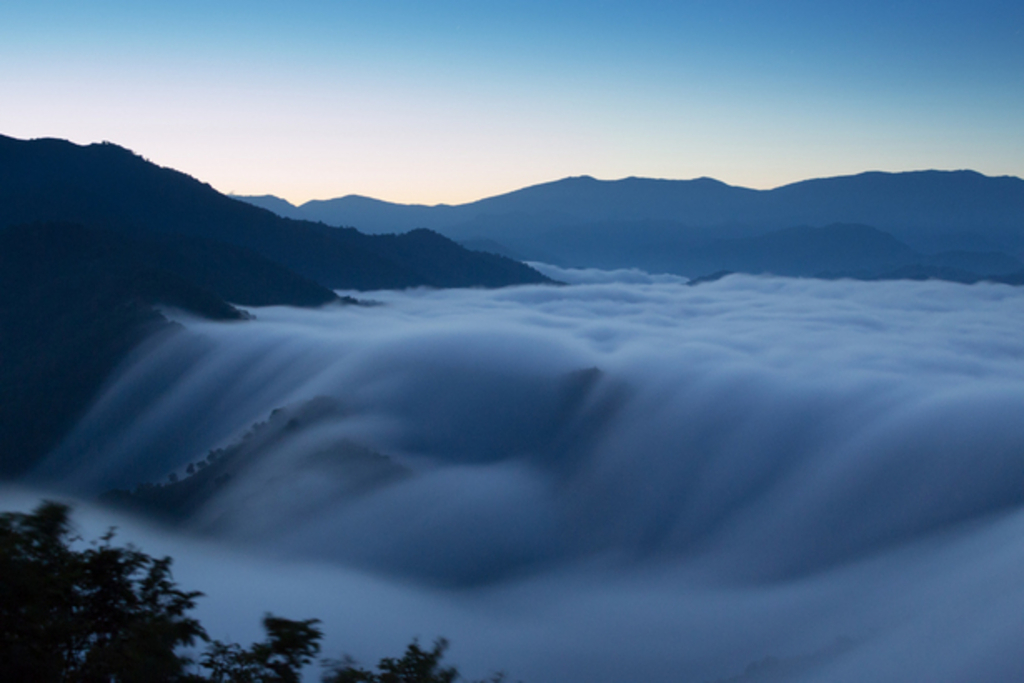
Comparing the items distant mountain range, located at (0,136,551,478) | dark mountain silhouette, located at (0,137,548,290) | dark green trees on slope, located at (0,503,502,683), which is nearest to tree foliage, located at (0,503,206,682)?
dark green trees on slope, located at (0,503,502,683)

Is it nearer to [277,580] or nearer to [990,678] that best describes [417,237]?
[277,580]

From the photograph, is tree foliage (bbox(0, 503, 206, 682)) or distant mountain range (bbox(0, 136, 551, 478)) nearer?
tree foliage (bbox(0, 503, 206, 682))

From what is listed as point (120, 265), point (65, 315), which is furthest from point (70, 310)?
point (120, 265)

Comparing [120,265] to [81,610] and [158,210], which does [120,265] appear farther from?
[81,610]

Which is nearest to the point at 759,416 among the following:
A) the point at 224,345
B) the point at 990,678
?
the point at 990,678

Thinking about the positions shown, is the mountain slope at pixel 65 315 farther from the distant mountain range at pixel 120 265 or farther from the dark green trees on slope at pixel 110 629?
the dark green trees on slope at pixel 110 629

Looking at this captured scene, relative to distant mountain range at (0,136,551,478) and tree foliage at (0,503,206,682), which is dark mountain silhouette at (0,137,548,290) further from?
tree foliage at (0,503,206,682)

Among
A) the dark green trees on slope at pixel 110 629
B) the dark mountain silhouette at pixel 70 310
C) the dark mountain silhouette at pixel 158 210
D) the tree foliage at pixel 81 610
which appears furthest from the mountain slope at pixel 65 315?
the dark green trees on slope at pixel 110 629
